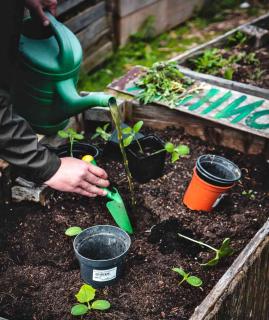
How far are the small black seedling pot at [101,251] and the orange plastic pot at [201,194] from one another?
19.7 inches

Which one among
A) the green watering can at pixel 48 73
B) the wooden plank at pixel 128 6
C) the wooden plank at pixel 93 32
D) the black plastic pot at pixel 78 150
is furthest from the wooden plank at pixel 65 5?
the black plastic pot at pixel 78 150

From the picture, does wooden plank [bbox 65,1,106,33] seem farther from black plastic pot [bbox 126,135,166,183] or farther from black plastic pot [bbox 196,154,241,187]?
black plastic pot [bbox 196,154,241,187]

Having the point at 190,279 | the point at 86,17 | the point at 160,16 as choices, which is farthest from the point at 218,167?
the point at 160,16

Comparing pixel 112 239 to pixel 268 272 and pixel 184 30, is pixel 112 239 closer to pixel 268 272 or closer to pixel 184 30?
pixel 268 272

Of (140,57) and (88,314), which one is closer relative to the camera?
(88,314)

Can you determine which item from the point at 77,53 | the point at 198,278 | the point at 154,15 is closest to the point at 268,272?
the point at 198,278

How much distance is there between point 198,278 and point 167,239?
0.30 m

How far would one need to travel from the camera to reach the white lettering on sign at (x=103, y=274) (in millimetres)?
A: 1985

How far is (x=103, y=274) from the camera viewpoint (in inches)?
78.7

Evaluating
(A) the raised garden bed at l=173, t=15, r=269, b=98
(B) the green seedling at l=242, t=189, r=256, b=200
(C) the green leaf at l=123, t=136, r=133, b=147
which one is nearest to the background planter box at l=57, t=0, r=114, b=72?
(A) the raised garden bed at l=173, t=15, r=269, b=98

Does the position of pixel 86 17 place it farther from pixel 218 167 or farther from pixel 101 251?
pixel 101 251

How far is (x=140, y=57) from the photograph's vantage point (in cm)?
477

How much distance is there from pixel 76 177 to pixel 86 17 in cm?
257

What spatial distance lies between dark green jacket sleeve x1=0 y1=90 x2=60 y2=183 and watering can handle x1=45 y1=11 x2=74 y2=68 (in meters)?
0.55
